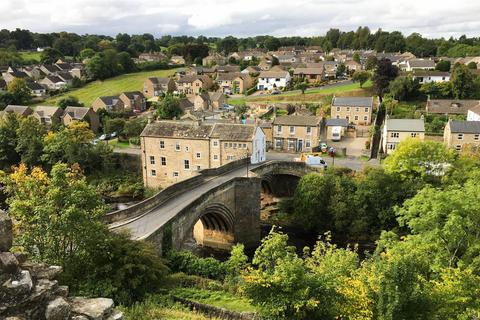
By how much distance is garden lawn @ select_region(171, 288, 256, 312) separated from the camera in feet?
60.8

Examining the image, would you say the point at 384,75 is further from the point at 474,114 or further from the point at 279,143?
the point at 279,143

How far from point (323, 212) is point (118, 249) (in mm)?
27123

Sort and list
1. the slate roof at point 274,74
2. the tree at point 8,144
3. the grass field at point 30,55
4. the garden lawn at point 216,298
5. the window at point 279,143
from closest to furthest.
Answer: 1. the garden lawn at point 216,298
2. the window at point 279,143
3. the tree at point 8,144
4. the slate roof at point 274,74
5. the grass field at point 30,55

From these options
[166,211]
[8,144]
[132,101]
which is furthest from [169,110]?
[166,211]

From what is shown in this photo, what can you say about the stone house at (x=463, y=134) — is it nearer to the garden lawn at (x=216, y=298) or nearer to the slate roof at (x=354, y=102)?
the slate roof at (x=354, y=102)

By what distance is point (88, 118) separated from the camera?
7212 centimetres

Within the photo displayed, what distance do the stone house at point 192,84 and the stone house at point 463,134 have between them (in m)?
60.6

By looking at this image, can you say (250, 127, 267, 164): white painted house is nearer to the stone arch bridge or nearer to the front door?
the stone arch bridge

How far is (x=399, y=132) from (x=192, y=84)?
5945cm

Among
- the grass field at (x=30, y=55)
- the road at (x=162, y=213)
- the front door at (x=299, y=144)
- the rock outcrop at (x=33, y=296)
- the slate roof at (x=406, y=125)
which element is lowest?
the front door at (x=299, y=144)

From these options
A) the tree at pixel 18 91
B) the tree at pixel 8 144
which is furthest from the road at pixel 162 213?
the tree at pixel 18 91

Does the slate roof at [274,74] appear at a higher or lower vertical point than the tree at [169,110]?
higher

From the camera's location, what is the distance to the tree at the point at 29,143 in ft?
181

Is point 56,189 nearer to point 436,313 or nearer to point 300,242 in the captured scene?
point 436,313
